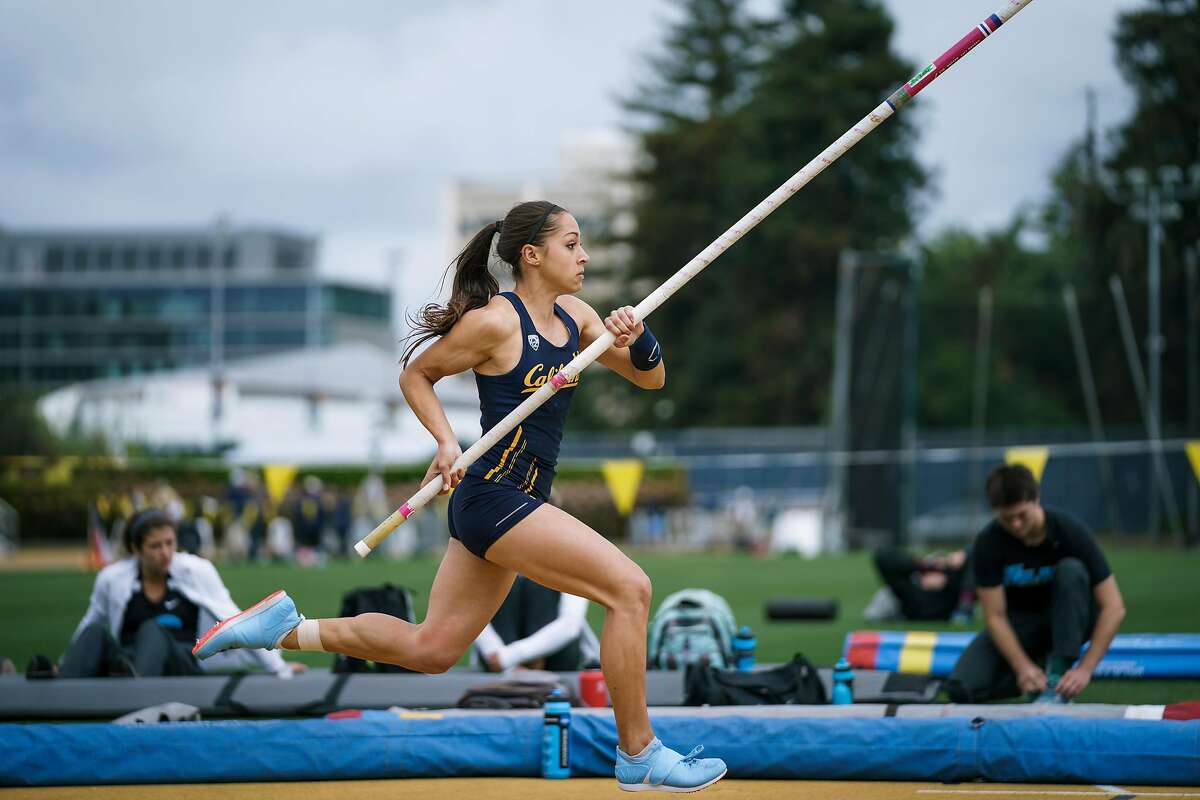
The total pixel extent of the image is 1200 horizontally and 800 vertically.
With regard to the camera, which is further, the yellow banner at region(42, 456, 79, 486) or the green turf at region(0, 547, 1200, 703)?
the yellow banner at region(42, 456, 79, 486)

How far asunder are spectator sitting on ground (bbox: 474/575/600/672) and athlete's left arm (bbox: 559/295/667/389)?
3.16 metres

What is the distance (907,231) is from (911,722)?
47261 mm

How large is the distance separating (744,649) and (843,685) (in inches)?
46.2

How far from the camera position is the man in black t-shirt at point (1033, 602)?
785 cm

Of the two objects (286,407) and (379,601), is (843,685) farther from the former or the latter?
(286,407)

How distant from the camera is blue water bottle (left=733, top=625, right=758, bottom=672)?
8.93 metres

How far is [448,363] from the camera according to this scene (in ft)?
18.6

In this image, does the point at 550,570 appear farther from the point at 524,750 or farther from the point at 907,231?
the point at 907,231

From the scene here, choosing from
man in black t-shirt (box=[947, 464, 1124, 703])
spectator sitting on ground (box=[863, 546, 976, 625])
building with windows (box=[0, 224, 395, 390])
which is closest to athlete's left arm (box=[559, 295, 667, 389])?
man in black t-shirt (box=[947, 464, 1124, 703])

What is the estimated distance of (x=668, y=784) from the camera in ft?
17.7

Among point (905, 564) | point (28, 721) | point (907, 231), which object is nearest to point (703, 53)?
point (907, 231)

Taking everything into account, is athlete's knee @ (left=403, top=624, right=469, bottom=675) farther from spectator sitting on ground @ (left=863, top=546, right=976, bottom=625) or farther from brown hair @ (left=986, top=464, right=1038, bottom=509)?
spectator sitting on ground @ (left=863, top=546, right=976, bottom=625)

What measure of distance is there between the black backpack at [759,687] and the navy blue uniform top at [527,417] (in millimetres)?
2677

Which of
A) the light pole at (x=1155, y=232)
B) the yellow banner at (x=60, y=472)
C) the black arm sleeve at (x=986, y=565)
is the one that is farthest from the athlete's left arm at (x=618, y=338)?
the yellow banner at (x=60, y=472)
